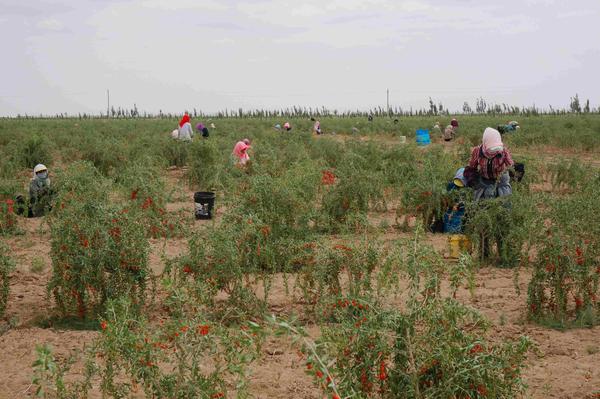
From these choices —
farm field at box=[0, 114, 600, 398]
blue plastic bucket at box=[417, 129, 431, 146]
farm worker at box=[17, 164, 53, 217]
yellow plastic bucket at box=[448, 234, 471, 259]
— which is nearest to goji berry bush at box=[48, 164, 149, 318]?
farm field at box=[0, 114, 600, 398]

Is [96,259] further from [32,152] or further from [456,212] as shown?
[32,152]

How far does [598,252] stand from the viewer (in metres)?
5.99

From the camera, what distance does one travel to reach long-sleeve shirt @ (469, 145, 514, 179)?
8.02 m

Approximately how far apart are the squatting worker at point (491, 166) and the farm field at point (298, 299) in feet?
0.74

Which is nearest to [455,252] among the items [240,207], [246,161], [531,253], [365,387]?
[531,253]

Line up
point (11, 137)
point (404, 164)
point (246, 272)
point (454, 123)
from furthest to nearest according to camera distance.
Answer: point (454, 123) < point (11, 137) < point (404, 164) < point (246, 272)

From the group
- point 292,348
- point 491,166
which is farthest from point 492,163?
point 292,348

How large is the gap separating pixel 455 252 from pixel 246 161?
6.73 metres

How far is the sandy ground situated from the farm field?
0.06 ft

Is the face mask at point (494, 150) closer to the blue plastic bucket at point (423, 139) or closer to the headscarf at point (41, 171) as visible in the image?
the headscarf at point (41, 171)

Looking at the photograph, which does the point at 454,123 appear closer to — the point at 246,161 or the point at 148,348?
the point at 246,161

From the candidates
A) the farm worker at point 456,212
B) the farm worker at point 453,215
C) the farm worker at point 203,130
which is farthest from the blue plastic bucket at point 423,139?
the farm worker at point 456,212

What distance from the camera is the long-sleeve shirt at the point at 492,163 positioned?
26.3ft

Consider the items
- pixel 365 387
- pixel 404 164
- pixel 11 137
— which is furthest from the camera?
pixel 11 137
